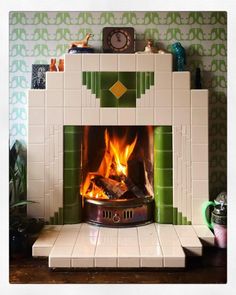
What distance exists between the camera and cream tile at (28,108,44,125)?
1.51m

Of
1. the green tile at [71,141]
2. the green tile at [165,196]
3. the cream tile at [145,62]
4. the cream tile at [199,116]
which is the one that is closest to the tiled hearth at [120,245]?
the green tile at [165,196]

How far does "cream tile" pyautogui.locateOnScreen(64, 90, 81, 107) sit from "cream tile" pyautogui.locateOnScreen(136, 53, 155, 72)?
287mm

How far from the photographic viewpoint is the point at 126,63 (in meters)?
1.49

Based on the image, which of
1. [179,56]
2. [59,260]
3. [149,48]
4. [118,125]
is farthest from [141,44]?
[59,260]

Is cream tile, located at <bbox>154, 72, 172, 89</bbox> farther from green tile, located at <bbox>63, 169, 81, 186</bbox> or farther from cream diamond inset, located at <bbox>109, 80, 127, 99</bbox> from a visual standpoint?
green tile, located at <bbox>63, 169, 81, 186</bbox>

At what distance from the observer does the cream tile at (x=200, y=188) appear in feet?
5.00

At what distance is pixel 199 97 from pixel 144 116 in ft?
0.84

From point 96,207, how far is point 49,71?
0.64 m

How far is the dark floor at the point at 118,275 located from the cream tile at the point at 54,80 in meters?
0.74

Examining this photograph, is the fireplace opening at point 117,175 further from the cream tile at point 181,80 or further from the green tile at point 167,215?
the cream tile at point 181,80

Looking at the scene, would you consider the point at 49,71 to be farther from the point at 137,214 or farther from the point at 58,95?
the point at 137,214

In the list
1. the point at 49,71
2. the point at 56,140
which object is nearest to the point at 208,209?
the point at 56,140

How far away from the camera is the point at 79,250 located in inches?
49.1
